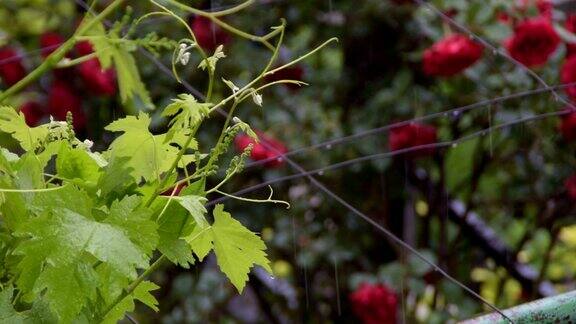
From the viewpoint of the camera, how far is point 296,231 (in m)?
2.72

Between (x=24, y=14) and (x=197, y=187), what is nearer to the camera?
(x=197, y=187)

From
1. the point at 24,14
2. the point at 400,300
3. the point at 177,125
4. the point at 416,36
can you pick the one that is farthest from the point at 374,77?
the point at 177,125

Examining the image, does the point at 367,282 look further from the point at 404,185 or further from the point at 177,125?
the point at 177,125

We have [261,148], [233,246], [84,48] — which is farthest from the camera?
[84,48]

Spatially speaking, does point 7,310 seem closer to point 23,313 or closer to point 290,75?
point 23,313

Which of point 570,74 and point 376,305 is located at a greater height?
point 570,74

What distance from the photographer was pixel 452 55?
8.29 feet

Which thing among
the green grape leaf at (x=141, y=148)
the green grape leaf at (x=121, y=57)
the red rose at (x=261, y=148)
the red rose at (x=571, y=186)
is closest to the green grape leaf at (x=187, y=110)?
the green grape leaf at (x=141, y=148)

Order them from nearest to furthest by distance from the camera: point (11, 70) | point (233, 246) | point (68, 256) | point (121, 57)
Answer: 1. point (68, 256)
2. point (233, 246)
3. point (121, 57)
4. point (11, 70)

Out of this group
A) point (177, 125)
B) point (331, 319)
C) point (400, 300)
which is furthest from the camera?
point (331, 319)

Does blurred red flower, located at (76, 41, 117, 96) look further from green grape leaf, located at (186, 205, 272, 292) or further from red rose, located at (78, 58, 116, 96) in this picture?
green grape leaf, located at (186, 205, 272, 292)

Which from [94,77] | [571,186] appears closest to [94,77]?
[94,77]

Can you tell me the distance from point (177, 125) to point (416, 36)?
2073 mm

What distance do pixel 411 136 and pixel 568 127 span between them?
1.11 feet
